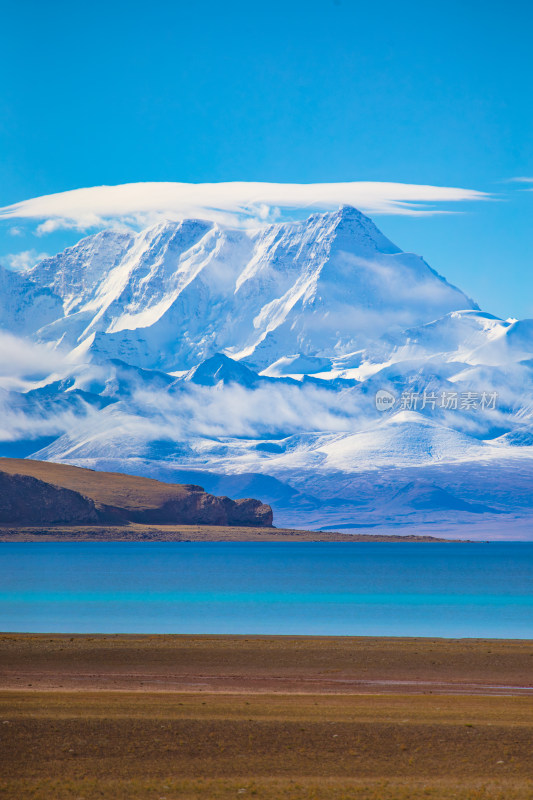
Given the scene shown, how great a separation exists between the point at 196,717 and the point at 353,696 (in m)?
7.29

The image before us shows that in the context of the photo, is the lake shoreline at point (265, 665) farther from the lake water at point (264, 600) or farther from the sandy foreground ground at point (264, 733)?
the lake water at point (264, 600)

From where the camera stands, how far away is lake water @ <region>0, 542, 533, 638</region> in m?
62.3

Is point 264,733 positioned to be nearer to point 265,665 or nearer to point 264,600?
point 265,665

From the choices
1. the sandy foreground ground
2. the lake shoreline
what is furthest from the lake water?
the sandy foreground ground

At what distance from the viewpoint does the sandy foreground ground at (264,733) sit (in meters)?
20.9

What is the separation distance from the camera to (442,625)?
212 feet

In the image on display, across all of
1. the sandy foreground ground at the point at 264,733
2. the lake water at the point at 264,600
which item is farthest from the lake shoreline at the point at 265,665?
the lake water at the point at 264,600

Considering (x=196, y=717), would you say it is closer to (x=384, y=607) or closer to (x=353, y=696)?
(x=353, y=696)

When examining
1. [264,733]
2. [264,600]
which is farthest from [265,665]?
[264,600]

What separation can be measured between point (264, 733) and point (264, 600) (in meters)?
62.0

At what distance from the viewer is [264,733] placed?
24297 mm

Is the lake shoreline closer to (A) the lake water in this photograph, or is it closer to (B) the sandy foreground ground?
(B) the sandy foreground ground

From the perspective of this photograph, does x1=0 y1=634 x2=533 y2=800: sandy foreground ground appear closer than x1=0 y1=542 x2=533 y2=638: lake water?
Yes

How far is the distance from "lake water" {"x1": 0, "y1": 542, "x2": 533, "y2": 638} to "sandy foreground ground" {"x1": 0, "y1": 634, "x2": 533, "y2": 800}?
2189 cm
